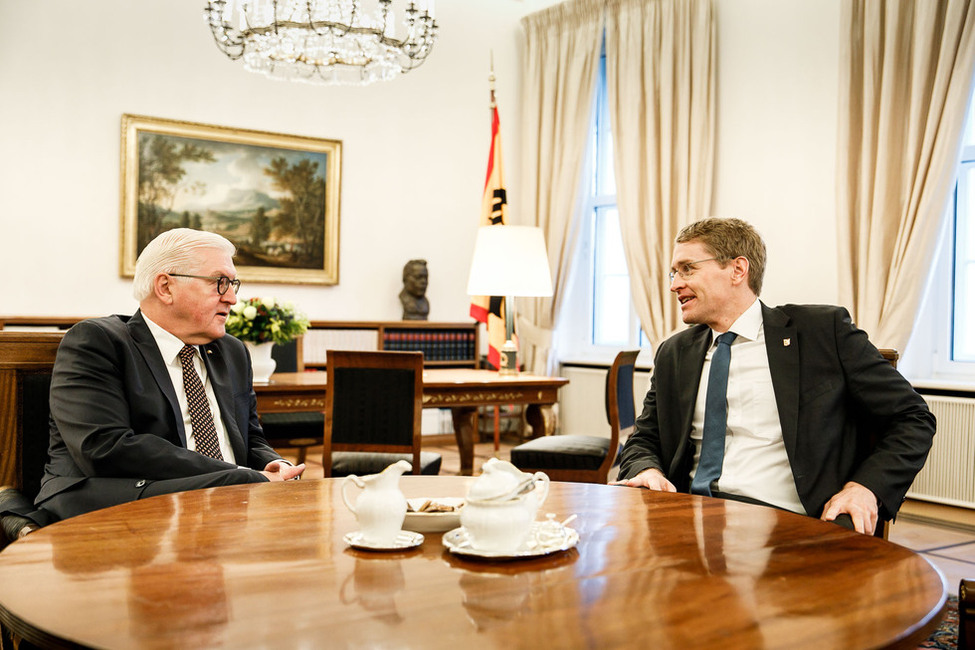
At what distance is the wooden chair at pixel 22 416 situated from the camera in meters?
2.24

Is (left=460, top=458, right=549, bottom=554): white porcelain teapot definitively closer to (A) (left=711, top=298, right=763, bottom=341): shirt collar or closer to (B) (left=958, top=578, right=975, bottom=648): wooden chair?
(B) (left=958, top=578, right=975, bottom=648): wooden chair

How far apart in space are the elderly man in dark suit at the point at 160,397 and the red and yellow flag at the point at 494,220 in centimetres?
415

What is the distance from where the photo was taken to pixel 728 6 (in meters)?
6.45

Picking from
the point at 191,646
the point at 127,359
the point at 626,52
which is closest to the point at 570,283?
the point at 626,52

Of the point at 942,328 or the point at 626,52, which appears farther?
the point at 626,52

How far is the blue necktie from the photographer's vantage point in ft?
7.64

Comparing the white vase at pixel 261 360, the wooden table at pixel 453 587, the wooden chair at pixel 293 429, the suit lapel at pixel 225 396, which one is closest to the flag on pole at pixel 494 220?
the wooden chair at pixel 293 429

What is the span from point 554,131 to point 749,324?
5516 millimetres

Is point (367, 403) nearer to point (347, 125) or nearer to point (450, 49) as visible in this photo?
point (347, 125)

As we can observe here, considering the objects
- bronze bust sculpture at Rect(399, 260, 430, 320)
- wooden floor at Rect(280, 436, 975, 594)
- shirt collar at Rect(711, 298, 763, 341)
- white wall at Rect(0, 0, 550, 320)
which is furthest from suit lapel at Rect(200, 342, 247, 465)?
bronze bust sculpture at Rect(399, 260, 430, 320)

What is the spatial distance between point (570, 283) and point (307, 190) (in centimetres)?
229

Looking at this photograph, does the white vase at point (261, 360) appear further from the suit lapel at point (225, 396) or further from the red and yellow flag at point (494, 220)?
the red and yellow flag at point (494, 220)

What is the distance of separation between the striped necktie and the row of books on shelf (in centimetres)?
485

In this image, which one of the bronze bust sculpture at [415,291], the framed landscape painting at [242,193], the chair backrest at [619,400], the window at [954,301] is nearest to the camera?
the chair backrest at [619,400]
